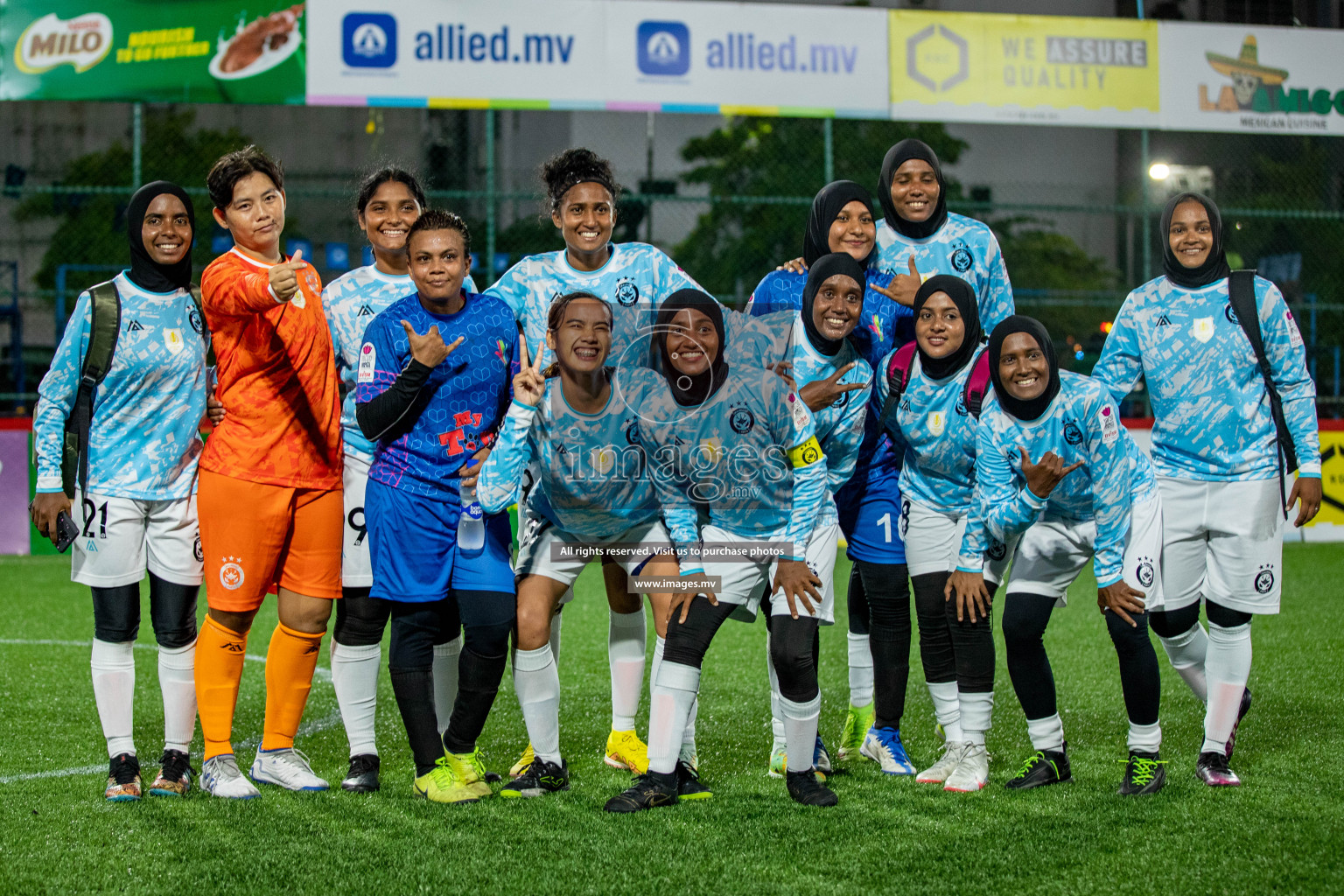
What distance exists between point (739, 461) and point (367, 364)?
1.34m

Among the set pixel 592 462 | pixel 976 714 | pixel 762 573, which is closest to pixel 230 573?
pixel 592 462

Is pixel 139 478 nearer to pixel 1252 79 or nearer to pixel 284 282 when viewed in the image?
pixel 284 282

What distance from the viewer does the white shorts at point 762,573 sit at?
4281mm

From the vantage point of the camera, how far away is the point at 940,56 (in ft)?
47.5

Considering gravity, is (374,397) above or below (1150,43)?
below

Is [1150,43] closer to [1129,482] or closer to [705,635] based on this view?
[1129,482]

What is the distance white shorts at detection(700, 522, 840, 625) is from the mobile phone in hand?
2224 millimetres

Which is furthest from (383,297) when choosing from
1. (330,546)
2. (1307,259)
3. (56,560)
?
(1307,259)

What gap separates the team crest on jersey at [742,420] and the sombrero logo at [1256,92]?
1293cm

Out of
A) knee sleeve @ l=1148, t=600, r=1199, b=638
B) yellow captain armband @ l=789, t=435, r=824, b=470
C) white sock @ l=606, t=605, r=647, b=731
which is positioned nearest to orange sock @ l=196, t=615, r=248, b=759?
white sock @ l=606, t=605, r=647, b=731

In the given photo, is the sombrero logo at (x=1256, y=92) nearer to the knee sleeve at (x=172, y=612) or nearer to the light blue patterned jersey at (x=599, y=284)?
the light blue patterned jersey at (x=599, y=284)

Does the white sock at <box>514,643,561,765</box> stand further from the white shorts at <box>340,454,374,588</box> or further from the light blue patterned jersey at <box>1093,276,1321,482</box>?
the light blue patterned jersey at <box>1093,276,1321,482</box>

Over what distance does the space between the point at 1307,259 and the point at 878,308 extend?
14958 millimetres

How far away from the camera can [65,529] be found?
438 centimetres
